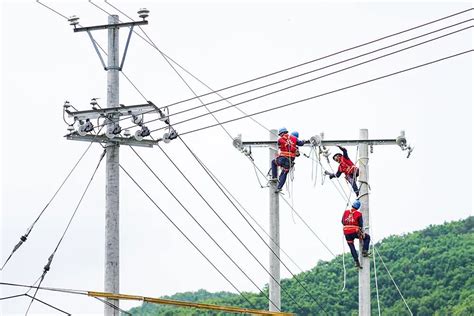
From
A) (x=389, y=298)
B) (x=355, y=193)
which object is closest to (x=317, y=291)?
(x=389, y=298)

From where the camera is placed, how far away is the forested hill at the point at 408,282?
266ft

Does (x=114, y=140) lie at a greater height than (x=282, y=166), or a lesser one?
lesser

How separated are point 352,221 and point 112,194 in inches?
286

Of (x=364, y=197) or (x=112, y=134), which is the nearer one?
(x=112, y=134)

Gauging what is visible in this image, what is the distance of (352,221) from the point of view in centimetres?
3703

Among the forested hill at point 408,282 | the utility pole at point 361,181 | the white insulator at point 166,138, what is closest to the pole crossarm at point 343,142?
the utility pole at point 361,181

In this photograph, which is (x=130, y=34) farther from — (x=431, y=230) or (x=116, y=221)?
(x=431, y=230)

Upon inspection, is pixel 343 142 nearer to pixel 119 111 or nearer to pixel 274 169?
pixel 274 169

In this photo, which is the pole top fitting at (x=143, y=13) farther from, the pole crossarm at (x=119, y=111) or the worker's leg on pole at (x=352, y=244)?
the worker's leg on pole at (x=352, y=244)

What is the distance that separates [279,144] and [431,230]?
68.8 m

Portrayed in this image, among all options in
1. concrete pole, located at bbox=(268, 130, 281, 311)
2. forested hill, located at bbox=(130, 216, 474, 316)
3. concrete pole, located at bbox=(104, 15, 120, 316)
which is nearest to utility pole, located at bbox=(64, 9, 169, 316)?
concrete pole, located at bbox=(104, 15, 120, 316)

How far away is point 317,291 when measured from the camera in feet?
270

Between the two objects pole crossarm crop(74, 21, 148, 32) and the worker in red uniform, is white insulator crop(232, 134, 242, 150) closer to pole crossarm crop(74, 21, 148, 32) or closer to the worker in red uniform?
the worker in red uniform

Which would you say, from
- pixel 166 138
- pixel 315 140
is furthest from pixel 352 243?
pixel 166 138
